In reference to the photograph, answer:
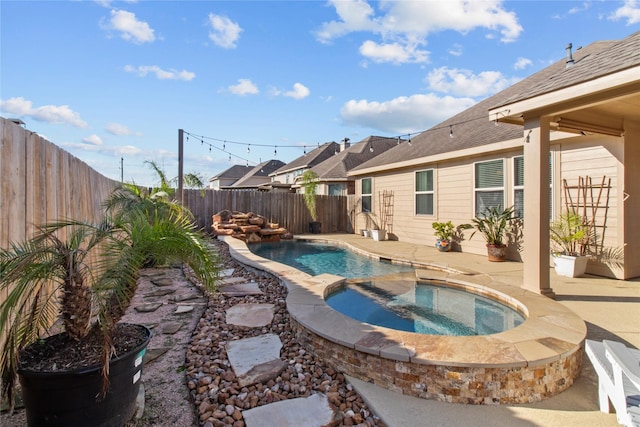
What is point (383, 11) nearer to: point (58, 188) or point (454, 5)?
point (454, 5)

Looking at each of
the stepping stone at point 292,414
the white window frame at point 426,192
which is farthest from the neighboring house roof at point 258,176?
the stepping stone at point 292,414

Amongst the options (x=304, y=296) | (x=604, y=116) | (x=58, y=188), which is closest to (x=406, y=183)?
(x=604, y=116)

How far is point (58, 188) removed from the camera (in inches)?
127

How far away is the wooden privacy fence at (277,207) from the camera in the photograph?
11.9 meters

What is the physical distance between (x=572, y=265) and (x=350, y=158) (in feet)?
42.8

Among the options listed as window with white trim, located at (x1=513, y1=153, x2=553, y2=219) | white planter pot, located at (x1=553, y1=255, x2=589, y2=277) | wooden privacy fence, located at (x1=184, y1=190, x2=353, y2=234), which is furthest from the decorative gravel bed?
wooden privacy fence, located at (x1=184, y1=190, x2=353, y2=234)

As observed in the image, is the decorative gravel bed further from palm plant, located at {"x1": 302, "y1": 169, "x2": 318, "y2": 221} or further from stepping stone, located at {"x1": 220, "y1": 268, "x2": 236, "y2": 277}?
palm plant, located at {"x1": 302, "y1": 169, "x2": 318, "y2": 221}

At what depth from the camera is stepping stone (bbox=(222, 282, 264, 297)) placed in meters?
4.61

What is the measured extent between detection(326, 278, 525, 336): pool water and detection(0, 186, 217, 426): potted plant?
2.68 meters

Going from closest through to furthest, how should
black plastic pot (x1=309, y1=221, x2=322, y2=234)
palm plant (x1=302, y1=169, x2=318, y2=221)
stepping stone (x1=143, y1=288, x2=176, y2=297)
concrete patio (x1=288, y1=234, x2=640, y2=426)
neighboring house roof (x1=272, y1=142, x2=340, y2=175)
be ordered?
1. concrete patio (x1=288, y1=234, x2=640, y2=426)
2. stepping stone (x1=143, y1=288, x2=176, y2=297)
3. palm plant (x1=302, y1=169, x2=318, y2=221)
4. black plastic pot (x1=309, y1=221, x2=322, y2=234)
5. neighboring house roof (x1=272, y1=142, x2=340, y2=175)

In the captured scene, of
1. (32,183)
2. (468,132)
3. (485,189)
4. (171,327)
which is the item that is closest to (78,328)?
(32,183)

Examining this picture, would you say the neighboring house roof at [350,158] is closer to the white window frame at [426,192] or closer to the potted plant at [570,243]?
the white window frame at [426,192]

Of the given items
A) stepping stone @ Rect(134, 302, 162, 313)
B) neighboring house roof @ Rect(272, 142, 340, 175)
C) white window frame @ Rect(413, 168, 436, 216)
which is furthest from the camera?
neighboring house roof @ Rect(272, 142, 340, 175)

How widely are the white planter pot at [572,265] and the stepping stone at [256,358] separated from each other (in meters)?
5.14
